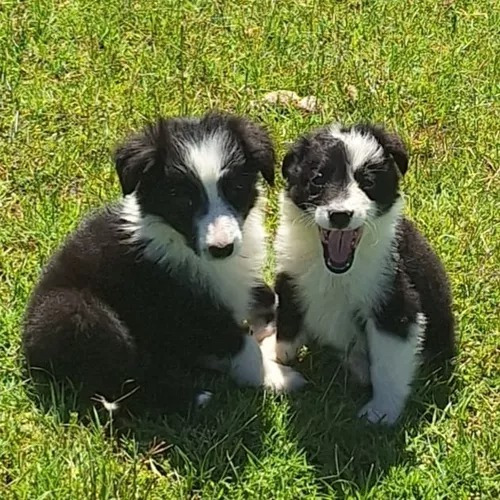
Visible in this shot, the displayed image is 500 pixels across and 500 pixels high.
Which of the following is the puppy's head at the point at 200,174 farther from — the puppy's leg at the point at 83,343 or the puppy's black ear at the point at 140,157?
the puppy's leg at the point at 83,343

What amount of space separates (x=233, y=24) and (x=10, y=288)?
290cm

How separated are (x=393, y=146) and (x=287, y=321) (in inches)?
37.8

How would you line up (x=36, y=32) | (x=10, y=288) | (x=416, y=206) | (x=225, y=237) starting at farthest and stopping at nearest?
(x=36, y=32) < (x=416, y=206) < (x=10, y=288) < (x=225, y=237)

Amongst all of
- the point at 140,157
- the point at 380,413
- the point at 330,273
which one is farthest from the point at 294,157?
the point at 380,413

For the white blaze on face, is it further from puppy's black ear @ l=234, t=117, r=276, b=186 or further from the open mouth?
the open mouth

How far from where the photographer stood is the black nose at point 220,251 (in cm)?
430

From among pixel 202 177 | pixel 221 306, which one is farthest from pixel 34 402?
pixel 202 177

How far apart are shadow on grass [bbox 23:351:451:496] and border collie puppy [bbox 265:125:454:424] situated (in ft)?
0.35

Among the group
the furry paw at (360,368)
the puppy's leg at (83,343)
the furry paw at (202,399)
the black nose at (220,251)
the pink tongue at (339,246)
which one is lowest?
the furry paw at (202,399)

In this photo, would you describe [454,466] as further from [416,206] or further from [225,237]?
[416,206]

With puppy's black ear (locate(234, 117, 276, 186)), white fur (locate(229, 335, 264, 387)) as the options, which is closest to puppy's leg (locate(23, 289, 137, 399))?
white fur (locate(229, 335, 264, 387))

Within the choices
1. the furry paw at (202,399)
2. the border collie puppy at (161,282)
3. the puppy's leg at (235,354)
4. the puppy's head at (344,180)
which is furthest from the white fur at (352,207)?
the furry paw at (202,399)

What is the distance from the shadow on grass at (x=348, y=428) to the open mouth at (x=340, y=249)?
1.99 ft

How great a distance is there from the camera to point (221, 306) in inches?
187
